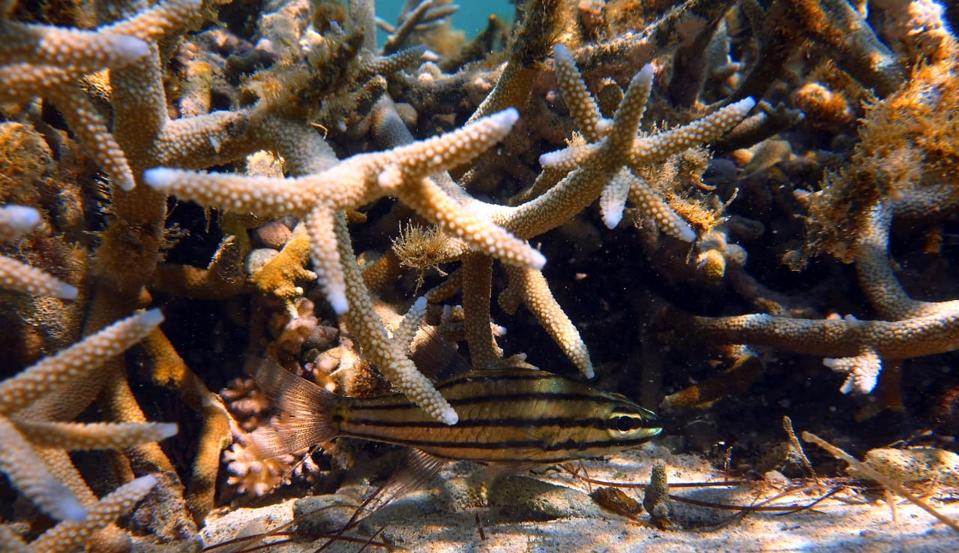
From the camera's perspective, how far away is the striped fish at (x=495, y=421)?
2291mm

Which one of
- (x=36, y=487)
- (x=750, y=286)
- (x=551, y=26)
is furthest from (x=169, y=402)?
(x=750, y=286)

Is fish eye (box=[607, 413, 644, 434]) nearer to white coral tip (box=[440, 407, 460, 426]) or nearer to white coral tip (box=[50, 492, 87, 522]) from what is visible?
white coral tip (box=[440, 407, 460, 426])

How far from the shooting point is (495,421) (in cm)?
230

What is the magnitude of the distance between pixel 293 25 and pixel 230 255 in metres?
2.75

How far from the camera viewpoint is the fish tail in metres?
2.40

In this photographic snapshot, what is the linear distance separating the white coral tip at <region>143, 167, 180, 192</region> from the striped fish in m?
1.30

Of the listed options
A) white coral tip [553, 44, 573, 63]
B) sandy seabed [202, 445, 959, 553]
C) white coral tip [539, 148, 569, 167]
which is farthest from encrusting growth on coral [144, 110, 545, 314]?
sandy seabed [202, 445, 959, 553]

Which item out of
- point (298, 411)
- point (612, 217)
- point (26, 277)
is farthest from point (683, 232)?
point (26, 277)

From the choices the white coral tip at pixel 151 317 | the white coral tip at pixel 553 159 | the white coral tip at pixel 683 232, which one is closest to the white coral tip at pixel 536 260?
the white coral tip at pixel 553 159

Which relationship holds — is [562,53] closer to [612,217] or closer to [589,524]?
[612,217]

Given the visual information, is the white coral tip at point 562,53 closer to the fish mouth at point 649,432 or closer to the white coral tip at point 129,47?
the white coral tip at point 129,47

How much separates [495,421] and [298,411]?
1.02 metres

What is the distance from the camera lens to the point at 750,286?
3520 mm

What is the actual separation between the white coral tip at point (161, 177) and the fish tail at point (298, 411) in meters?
1.23
